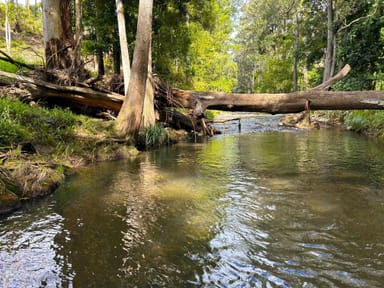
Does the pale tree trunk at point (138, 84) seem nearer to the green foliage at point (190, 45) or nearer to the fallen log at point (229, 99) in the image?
the fallen log at point (229, 99)

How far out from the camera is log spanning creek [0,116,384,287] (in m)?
2.64

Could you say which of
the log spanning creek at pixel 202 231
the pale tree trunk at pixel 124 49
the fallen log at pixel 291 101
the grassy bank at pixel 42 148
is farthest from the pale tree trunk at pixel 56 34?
the log spanning creek at pixel 202 231

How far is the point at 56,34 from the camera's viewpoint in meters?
10.2

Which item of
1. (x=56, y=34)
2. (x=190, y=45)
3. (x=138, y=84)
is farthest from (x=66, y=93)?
(x=190, y=45)

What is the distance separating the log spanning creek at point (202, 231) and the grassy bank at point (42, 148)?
343 millimetres

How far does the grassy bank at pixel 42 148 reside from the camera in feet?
15.3

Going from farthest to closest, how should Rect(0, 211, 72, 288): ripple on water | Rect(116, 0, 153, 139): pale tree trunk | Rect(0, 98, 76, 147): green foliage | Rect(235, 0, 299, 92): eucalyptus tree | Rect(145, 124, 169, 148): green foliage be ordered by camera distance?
Rect(235, 0, 299, 92): eucalyptus tree → Rect(145, 124, 169, 148): green foliage → Rect(116, 0, 153, 139): pale tree trunk → Rect(0, 98, 76, 147): green foliage → Rect(0, 211, 72, 288): ripple on water

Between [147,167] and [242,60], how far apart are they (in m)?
50.9

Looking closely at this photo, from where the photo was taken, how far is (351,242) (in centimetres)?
317

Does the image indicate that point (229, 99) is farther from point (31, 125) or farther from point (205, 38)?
point (205, 38)

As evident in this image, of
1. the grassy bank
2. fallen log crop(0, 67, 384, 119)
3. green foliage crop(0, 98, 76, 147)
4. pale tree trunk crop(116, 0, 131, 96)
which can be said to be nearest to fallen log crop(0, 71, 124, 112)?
fallen log crop(0, 67, 384, 119)

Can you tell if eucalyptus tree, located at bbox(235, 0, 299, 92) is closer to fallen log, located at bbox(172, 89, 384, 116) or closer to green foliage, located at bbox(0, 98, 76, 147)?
fallen log, located at bbox(172, 89, 384, 116)

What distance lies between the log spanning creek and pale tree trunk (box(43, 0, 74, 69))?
5.47m

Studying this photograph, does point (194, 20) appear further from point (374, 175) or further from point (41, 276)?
point (41, 276)
